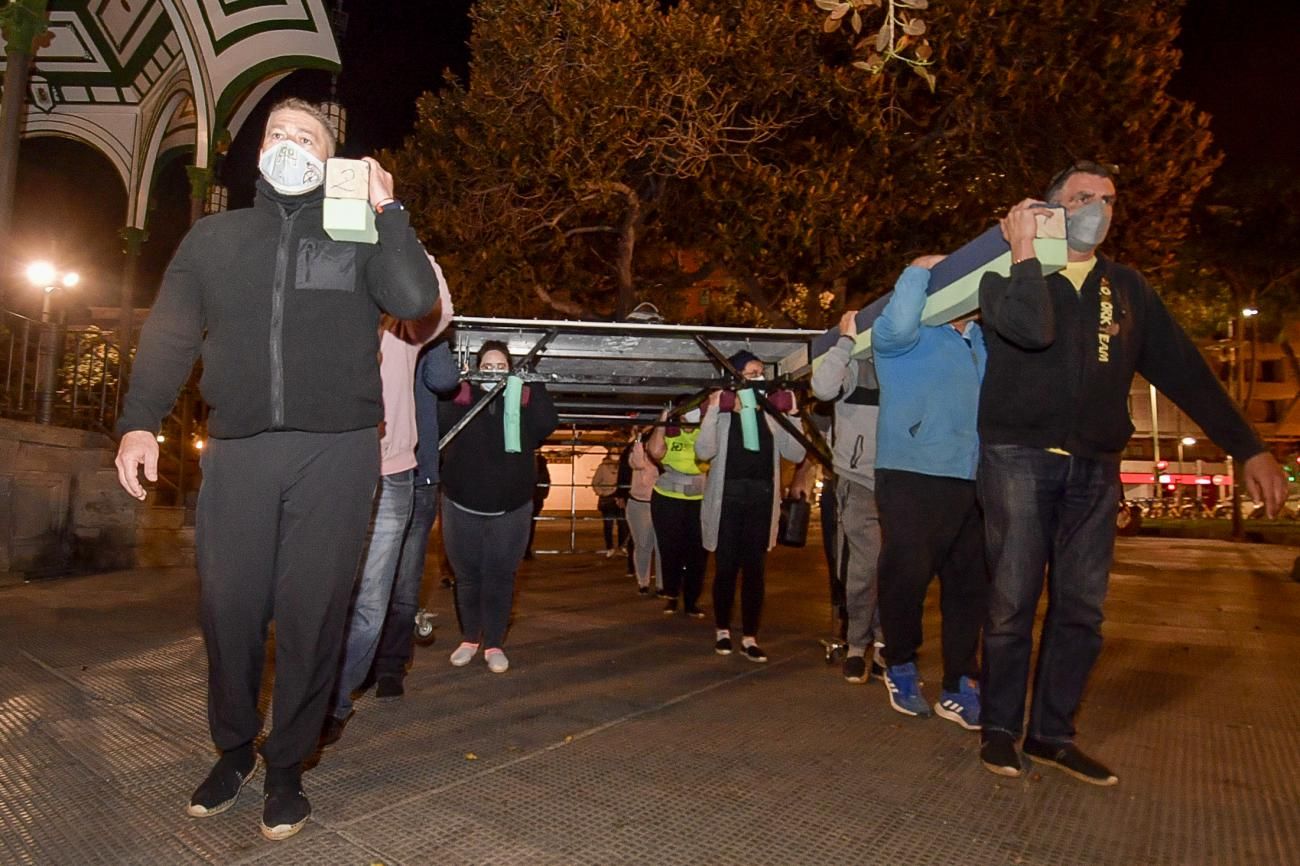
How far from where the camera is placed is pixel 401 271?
103 inches

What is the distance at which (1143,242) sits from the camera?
36.7 ft

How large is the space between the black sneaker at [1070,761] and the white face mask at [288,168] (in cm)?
308

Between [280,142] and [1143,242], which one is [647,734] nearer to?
[280,142]

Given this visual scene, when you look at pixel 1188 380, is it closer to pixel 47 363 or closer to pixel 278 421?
pixel 278 421

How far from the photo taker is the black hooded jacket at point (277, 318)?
8.52ft

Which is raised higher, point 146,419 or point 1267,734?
point 146,419

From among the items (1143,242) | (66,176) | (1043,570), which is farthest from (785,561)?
(66,176)

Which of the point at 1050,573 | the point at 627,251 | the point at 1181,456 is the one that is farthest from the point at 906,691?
the point at 1181,456

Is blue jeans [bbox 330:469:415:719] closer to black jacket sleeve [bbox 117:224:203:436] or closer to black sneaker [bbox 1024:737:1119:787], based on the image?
black jacket sleeve [bbox 117:224:203:436]

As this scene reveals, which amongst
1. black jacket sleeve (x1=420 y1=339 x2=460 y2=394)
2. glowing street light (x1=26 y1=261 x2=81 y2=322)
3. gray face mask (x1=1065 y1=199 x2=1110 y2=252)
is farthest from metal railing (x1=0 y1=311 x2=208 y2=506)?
gray face mask (x1=1065 y1=199 x2=1110 y2=252)

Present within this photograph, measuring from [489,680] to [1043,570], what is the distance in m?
2.67

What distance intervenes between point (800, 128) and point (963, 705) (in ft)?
29.2

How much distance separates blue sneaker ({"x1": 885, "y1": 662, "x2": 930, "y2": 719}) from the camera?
407 centimetres

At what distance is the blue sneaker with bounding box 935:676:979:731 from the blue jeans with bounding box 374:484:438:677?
2417mm
